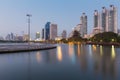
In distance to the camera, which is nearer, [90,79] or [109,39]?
[90,79]

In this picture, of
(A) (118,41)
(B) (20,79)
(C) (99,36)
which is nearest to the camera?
(B) (20,79)

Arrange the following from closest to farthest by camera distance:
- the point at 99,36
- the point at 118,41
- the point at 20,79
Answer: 1. the point at 20,79
2. the point at 118,41
3. the point at 99,36

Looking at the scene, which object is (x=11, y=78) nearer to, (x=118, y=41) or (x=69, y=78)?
(x=69, y=78)

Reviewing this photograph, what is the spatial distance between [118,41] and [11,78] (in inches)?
5674

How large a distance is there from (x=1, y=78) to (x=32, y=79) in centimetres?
198

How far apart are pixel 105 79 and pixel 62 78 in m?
2.74

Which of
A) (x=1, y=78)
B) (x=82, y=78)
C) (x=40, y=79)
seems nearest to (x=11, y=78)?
(x=1, y=78)

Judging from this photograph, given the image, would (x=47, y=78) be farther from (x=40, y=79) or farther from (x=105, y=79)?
(x=105, y=79)

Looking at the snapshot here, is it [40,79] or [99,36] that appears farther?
[99,36]

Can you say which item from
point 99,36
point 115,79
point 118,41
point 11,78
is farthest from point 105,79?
point 99,36

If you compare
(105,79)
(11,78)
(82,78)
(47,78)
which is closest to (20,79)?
(11,78)

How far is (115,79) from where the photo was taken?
43.7 ft

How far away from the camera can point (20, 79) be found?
42.4 ft

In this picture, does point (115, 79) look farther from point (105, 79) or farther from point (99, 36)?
point (99, 36)
